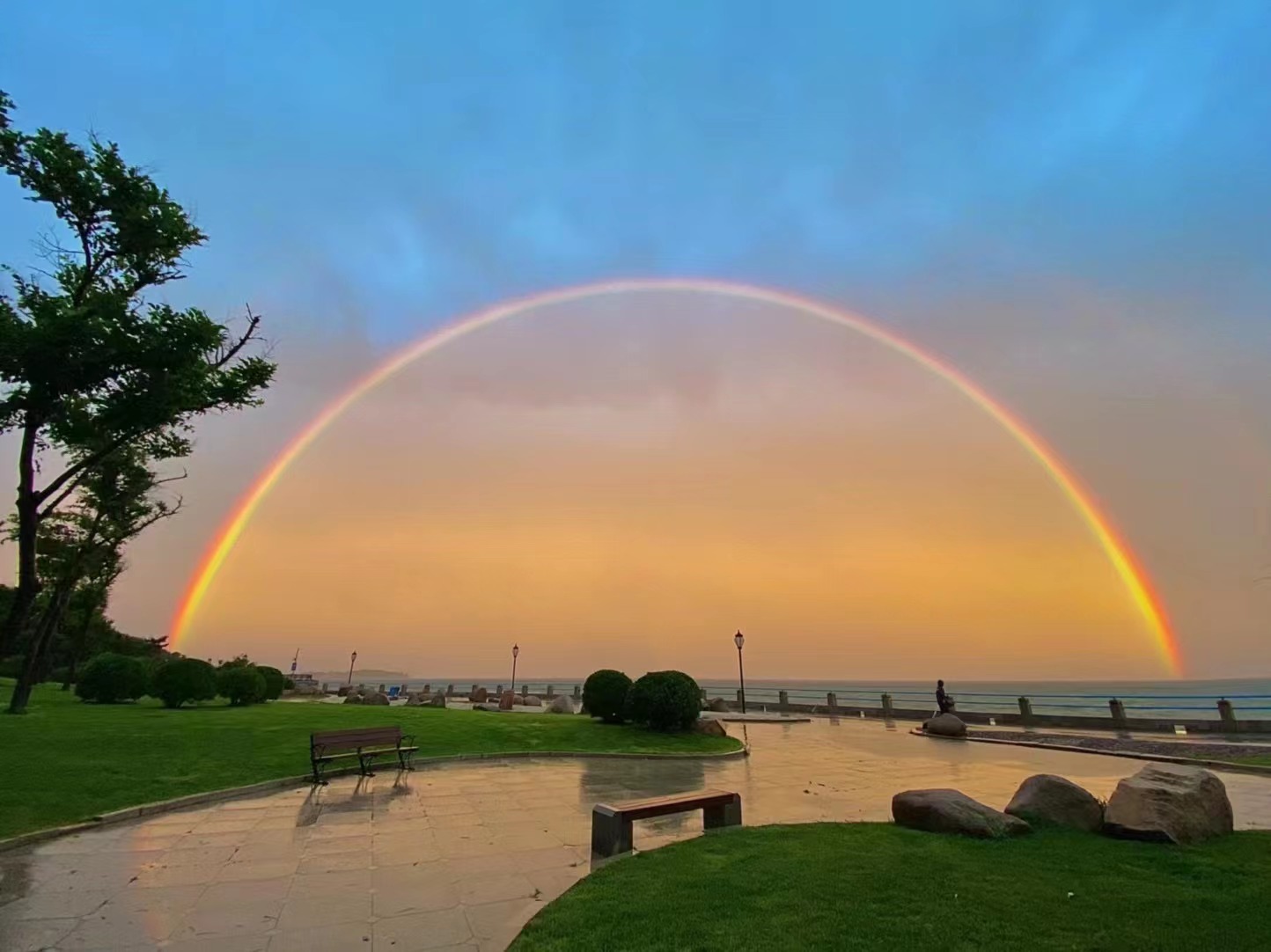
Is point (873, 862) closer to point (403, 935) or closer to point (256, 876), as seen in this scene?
point (403, 935)

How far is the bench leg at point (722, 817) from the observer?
7914mm

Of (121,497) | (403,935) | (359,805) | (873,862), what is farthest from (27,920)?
(121,497)

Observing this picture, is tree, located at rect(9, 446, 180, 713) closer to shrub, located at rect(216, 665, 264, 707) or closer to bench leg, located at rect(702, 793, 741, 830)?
shrub, located at rect(216, 665, 264, 707)

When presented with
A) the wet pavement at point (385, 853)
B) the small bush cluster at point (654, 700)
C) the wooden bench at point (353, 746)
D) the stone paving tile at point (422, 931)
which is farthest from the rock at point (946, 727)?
the stone paving tile at point (422, 931)

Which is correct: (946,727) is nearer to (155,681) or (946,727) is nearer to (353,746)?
(353,746)

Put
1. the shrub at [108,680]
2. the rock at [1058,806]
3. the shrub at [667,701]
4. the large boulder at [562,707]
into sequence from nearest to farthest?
the rock at [1058,806] → the shrub at [667,701] → the shrub at [108,680] → the large boulder at [562,707]

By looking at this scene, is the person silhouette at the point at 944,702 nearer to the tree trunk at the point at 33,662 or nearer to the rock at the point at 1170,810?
the rock at the point at 1170,810

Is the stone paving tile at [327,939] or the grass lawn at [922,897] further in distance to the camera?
the stone paving tile at [327,939]

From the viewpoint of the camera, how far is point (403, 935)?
16.6ft

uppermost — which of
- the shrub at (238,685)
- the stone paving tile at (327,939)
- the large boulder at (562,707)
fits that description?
the shrub at (238,685)

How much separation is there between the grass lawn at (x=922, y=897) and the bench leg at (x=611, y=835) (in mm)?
341

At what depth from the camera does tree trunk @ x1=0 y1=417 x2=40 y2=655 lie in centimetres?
1588

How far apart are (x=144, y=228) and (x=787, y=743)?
2317cm

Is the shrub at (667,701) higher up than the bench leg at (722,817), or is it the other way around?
the shrub at (667,701)
